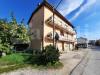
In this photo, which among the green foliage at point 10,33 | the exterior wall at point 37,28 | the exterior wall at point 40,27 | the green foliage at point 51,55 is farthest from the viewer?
the exterior wall at point 37,28

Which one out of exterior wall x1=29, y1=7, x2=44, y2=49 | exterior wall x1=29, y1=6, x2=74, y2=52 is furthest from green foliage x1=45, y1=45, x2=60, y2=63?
exterior wall x1=29, y1=7, x2=44, y2=49

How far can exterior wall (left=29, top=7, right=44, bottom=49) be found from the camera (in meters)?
28.8

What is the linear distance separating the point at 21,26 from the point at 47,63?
866cm

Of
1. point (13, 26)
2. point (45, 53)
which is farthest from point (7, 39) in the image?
point (45, 53)

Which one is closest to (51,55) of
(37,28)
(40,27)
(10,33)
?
(10,33)

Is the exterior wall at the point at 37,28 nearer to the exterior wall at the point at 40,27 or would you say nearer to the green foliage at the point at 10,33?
the exterior wall at the point at 40,27

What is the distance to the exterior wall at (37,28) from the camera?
28812 mm

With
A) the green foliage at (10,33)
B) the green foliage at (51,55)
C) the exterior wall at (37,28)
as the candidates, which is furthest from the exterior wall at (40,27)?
the green foliage at (51,55)

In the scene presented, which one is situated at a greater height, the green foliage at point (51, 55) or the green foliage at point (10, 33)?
the green foliage at point (10, 33)


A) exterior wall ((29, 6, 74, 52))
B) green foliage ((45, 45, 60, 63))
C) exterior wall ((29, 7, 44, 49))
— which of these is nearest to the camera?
green foliage ((45, 45, 60, 63))

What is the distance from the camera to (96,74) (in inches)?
483

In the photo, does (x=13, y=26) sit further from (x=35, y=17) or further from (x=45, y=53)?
(x=35, y=17)

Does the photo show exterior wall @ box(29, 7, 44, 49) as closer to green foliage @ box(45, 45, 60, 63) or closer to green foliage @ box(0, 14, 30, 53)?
green foliage @ box(0, 14, 30, 53)

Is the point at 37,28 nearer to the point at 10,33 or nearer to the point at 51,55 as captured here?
the point at 10,33
